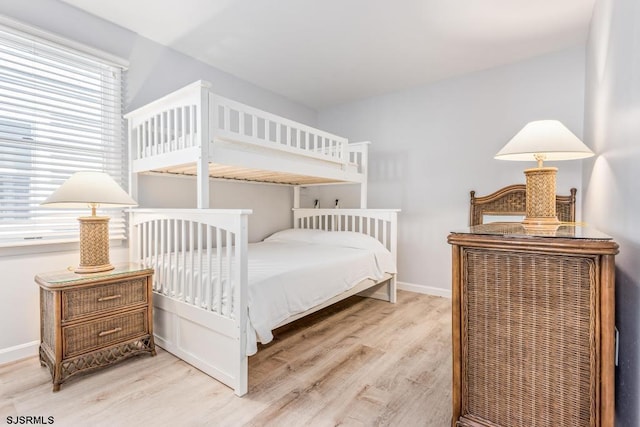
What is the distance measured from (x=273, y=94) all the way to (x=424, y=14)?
1.98 m

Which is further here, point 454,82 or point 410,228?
point 410,228

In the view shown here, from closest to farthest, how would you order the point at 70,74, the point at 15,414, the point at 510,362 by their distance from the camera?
1. the point at 510,362
2. the point at 15,414
3. the point at 70,74

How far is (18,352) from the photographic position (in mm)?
2033

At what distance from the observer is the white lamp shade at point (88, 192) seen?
182 centimetres

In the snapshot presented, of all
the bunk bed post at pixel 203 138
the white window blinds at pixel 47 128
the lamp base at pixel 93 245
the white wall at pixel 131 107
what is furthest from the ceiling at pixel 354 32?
the lamp base at pixel 93 245

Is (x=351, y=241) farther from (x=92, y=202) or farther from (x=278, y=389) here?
(x=92, y=202)

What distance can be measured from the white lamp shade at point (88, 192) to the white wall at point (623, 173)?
2.40 m

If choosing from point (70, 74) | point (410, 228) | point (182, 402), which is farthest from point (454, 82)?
point (182, 402)

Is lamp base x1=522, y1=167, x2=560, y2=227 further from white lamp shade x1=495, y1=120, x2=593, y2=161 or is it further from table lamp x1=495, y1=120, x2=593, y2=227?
white lamp shade x1=495, y1=120, x2=593, y2=161

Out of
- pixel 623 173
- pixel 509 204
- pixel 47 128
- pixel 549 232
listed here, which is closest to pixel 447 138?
pixel 509 204

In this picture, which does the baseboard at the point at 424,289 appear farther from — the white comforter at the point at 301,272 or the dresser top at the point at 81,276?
the dresser top at the point at 81,276

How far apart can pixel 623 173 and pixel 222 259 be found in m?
2.21

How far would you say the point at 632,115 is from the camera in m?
1.16

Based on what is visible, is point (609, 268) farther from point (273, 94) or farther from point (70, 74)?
point (273, 94)
